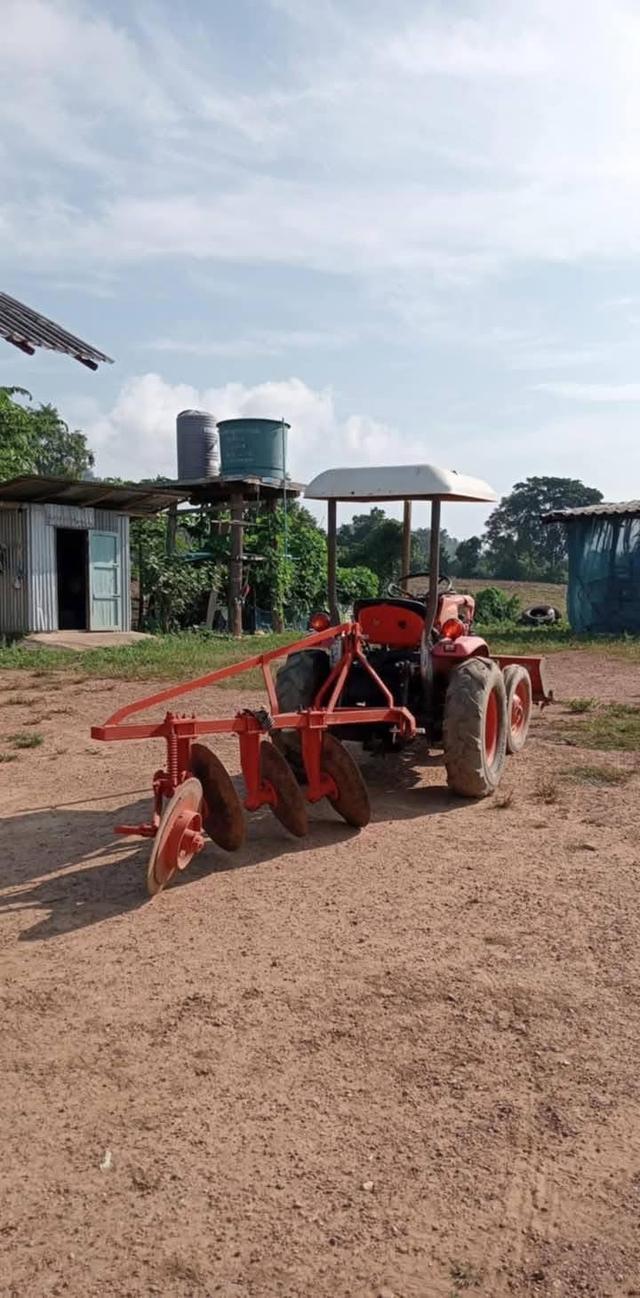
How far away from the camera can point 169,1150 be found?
2709 millimetres

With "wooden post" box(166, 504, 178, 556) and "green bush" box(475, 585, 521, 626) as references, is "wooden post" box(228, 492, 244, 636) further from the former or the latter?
"green bush" box(475, 585, 521, 626)

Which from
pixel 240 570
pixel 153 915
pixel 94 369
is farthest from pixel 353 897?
pixel 240 570

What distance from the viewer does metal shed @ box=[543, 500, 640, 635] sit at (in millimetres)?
20781

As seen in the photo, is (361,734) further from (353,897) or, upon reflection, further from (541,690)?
(541,690)

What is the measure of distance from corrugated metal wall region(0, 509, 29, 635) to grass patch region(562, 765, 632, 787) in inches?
457

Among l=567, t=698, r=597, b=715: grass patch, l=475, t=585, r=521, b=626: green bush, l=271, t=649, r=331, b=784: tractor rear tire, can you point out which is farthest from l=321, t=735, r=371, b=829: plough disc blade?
l=475, t=585, r=521, b=626: green bush

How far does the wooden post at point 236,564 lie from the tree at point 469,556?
30.7 metres

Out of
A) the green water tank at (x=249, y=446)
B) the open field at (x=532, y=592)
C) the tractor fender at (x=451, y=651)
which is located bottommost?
the open field at (x=532, y=592)

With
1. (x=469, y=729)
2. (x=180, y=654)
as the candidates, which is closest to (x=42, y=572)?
(x=180, y=654)

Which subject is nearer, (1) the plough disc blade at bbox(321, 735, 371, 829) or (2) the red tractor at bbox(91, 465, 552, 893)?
(2) the red tractor at bbox(91, 465, 552, 893)

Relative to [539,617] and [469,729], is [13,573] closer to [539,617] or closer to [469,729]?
[469,729]

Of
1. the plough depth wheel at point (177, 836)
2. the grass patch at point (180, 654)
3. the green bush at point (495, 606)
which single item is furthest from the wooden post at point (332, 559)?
the green bush at point (495, 606)

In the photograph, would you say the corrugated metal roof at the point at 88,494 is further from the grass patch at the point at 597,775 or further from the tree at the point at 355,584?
the grass patch at the point at 597,775

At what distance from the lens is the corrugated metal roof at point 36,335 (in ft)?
33.3
